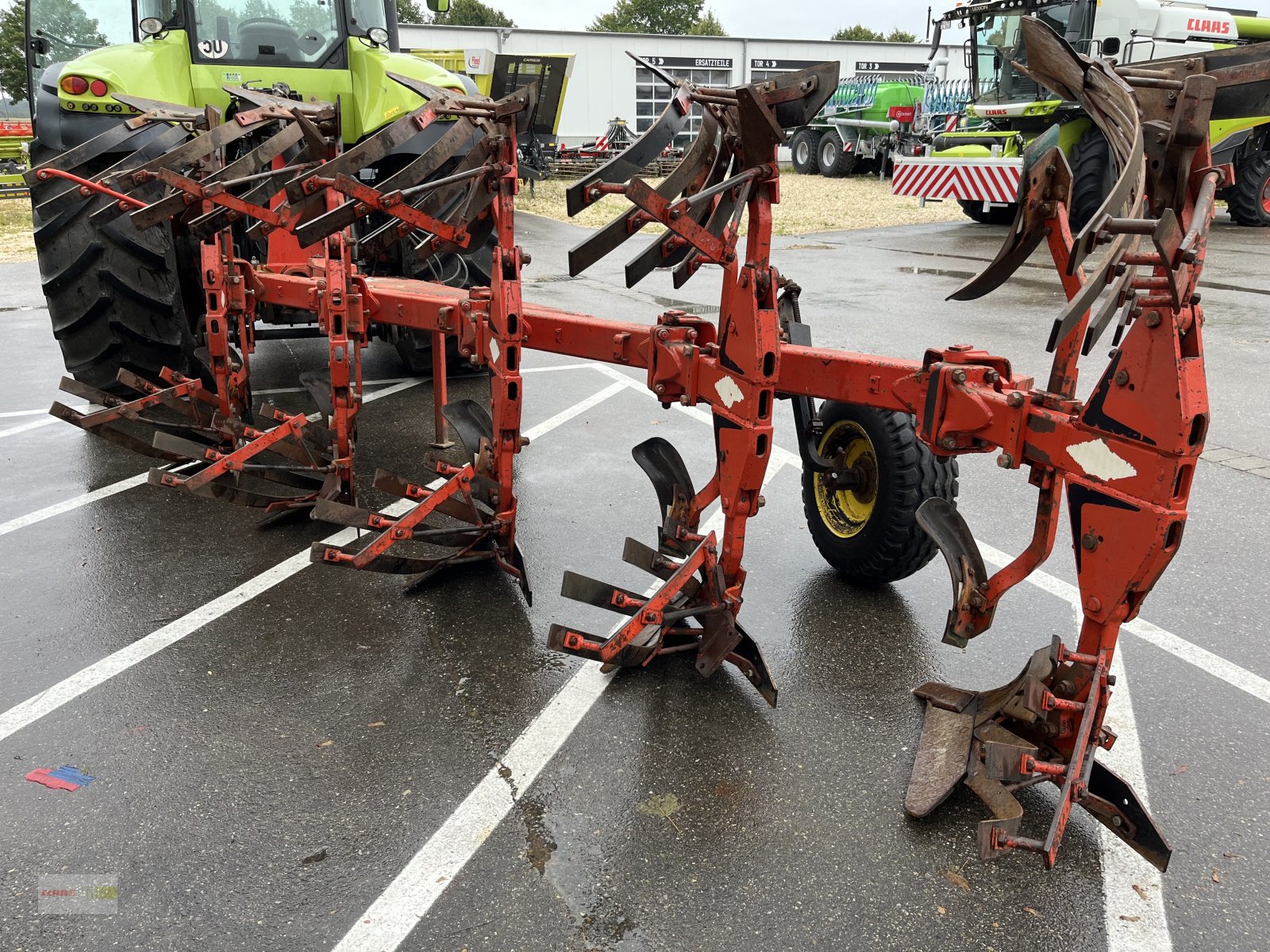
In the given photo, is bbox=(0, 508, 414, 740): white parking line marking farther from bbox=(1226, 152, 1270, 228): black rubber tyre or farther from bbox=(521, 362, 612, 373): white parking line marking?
bbox=(1226, 152, 1270, 228): black rubber tyre

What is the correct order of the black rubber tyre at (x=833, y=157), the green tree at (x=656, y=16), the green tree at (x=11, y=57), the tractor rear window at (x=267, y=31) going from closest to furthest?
the tractor rear window at (x=267, y=31) < the black rubber tyre at (x=833, y=157) < the green tree at (x=11, y=57) < the green tree at (x=656, y=16)

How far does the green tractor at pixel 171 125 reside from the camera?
5.15 m

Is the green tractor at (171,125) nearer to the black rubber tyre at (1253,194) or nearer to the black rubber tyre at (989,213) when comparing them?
the black rubber tyre at (989,213)

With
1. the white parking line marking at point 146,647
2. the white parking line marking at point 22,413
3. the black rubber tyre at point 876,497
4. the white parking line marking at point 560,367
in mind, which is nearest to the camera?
the white parking line marking at point 146,647

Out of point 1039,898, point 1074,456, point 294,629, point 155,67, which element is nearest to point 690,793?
point 1039,898

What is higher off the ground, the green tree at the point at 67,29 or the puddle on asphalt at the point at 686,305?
the green tree at the point at 67,29

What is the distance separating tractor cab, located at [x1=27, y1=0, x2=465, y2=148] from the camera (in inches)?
233

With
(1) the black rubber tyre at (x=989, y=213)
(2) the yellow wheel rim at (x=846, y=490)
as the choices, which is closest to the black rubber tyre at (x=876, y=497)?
(2) the yellow wheel rim at (x=846, y=490)

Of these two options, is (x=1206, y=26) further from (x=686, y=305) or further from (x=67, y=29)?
(x=67, y=29)

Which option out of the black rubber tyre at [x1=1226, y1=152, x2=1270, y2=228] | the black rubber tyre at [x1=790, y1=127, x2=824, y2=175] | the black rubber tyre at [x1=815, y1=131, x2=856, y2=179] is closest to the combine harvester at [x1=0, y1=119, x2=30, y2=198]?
the black rubber tyre at [x1=790, y1=127, x2=824, y2=175]

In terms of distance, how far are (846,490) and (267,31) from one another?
4.91 metres

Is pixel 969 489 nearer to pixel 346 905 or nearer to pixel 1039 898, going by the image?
pixel 1039 898

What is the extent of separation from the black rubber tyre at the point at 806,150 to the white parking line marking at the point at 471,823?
25537 mm

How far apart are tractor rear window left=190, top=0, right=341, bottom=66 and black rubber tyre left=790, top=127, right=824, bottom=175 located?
70.8 feet
